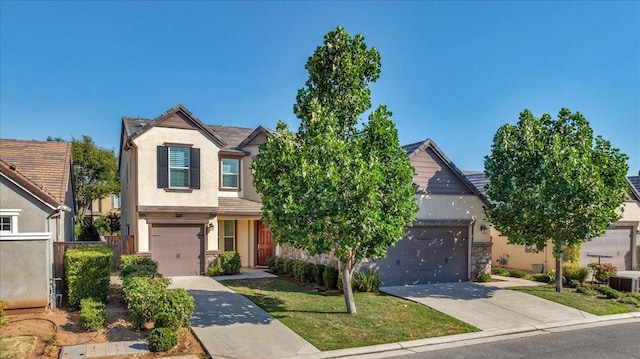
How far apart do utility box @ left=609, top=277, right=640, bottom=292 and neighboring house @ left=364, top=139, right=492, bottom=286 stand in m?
4.27

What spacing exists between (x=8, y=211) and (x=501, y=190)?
1428cm

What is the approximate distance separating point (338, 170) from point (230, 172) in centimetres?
1140

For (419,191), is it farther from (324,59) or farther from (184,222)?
(184,222)

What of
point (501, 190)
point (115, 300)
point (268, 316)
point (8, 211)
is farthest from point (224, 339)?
point (501, 190)

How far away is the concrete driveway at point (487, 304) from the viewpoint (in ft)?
37.9

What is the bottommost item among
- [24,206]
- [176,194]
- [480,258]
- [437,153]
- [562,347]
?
[562,347]

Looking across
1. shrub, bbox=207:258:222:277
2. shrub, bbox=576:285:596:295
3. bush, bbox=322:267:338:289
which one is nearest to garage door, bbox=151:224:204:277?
shrub, bbox=207:258:222:277

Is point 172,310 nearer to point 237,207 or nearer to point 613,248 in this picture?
point 237,207

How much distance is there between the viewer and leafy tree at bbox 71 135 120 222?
3095 cm

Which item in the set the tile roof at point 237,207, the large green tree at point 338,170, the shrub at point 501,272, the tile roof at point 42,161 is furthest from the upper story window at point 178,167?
the shrub at point 501,272

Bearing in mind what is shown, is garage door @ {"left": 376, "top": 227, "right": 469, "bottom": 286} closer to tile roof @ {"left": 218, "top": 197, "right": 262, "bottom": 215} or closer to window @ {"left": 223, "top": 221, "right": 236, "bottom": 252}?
tile roof @ {"left": 218, "top": 197, "right": 262, "bottom": 215}

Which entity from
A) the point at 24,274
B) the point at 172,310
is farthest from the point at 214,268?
the point at 172,310

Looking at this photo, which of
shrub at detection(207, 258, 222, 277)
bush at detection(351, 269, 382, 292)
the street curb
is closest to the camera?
the street curb

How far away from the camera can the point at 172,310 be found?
895cm
